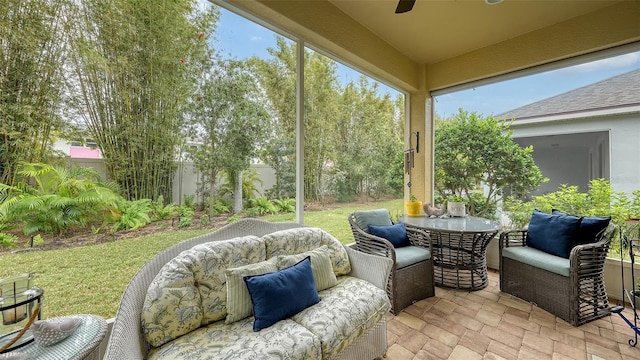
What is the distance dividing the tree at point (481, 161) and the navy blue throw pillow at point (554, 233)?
36.0 inches

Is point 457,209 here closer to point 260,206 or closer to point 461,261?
point 461,261

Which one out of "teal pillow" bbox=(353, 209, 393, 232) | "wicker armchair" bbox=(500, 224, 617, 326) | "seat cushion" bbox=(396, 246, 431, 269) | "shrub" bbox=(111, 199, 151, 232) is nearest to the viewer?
"shrub" bbox=(111, 199, 151, 232)

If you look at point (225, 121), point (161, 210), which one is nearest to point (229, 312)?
point (161, 210)

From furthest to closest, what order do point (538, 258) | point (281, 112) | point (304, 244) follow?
point (281, 112)
point (538, 258)
point (304, 244)

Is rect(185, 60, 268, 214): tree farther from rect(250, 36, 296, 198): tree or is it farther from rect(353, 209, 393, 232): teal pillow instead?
rect(353, 209, 393, 232): teal pillow

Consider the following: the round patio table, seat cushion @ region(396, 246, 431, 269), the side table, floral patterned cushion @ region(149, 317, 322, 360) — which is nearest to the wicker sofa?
floral patterned cushion @ region(149, 317, 322, 360)

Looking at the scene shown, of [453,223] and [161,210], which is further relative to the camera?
[453,223]

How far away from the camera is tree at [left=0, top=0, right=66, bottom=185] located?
1.37 m

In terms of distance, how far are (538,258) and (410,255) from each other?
48.1 inches

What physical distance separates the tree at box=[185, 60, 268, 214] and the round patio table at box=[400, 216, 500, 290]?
2.05m

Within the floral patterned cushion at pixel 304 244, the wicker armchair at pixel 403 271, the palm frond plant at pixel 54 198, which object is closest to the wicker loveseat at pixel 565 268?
the wicker armchair at pixel 403 271

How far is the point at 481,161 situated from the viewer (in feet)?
12.0

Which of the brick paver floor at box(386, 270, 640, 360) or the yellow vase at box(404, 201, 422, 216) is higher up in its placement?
the yellow vase at box(404, 201, 422, 216)

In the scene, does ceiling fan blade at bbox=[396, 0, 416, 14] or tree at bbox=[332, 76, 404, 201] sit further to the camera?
tree at bbox=[332, 76, 404, 201]
